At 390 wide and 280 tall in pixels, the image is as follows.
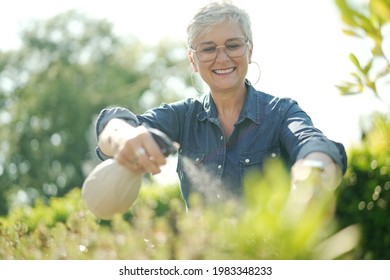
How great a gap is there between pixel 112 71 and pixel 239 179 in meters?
31.3

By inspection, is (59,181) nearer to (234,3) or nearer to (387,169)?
(387,169)

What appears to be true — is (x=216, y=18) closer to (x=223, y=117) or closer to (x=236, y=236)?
(x=223, y=117)

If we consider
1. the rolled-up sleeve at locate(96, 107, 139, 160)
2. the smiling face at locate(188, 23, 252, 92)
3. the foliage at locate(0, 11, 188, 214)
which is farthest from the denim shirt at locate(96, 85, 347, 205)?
the foliage at locate(0, 11, 188, 214)

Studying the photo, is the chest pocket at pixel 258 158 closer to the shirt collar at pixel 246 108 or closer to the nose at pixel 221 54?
the shirt collar at pixel 246 108

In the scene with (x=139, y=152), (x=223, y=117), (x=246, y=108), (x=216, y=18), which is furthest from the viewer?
(x=223, y=117)

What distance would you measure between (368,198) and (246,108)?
2.65 meters

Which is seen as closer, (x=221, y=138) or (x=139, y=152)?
(x=139, y=152)

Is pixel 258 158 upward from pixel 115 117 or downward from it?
downward

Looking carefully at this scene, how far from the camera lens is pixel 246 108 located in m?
3.44

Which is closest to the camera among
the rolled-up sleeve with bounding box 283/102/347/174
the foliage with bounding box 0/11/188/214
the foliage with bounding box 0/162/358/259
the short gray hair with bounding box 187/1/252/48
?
the foliage with bounding box 0/162/358/259

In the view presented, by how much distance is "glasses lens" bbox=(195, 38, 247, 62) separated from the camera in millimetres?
3320

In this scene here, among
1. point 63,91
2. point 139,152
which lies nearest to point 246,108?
point 139,152

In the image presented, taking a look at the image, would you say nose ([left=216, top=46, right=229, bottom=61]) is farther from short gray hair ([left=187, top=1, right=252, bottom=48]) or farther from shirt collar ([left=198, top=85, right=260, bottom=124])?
shirt collar ([left=198, top=85, right=260, bottom=124])

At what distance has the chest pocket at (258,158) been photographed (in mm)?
3338
